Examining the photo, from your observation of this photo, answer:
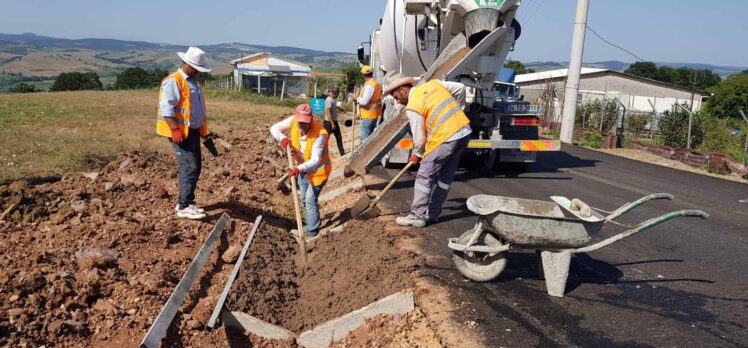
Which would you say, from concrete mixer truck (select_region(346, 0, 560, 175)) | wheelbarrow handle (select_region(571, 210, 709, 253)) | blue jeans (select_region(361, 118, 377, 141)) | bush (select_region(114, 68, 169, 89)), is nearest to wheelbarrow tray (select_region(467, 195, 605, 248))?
wheelbarrow handle (select_region(571, 210, 709, 253))

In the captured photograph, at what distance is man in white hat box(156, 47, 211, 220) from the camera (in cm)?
519

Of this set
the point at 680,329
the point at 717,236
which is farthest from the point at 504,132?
the point at 680,329

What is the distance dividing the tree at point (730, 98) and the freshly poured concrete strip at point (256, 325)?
144ft

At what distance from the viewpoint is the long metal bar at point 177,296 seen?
3.14 metres

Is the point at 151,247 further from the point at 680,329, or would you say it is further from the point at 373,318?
the point at 680,329

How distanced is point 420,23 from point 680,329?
20.3 ft

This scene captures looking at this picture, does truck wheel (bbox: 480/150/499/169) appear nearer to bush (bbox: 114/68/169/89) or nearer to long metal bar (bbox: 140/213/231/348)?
long metal bar (bbox: 140/213/231/348)

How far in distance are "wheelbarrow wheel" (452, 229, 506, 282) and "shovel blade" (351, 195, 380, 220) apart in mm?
1749

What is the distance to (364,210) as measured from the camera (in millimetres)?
5992

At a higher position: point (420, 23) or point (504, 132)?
point (420, 23)

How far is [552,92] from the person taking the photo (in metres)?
21.6

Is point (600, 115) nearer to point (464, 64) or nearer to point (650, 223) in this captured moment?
point (464, 64)

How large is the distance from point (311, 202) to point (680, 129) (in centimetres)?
1227

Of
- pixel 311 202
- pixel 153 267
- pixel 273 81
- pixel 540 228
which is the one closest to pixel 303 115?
pixel 311 202
